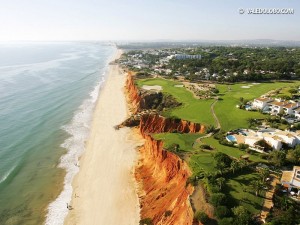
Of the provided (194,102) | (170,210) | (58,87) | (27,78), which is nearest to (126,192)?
(170,210)

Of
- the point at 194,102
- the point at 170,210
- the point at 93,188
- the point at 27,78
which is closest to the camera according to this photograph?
the point at 170,210

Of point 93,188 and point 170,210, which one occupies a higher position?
point 170,210

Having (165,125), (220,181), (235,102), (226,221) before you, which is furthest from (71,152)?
(235,102)

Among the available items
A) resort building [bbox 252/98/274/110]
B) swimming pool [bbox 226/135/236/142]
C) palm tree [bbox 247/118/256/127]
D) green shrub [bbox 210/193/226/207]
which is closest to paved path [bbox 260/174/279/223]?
green shrub [bbox 210/193/226/207]

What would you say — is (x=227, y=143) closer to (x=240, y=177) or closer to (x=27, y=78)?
(x=240, y=177)

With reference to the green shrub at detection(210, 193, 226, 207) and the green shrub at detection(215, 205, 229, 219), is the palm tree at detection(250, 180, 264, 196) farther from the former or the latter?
the green shrub at detection(215, 205, 229, 219)

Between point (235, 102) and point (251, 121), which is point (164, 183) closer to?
point (251, 121)

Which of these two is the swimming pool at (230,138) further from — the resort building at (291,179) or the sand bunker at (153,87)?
the sand bunker at (153,87)
